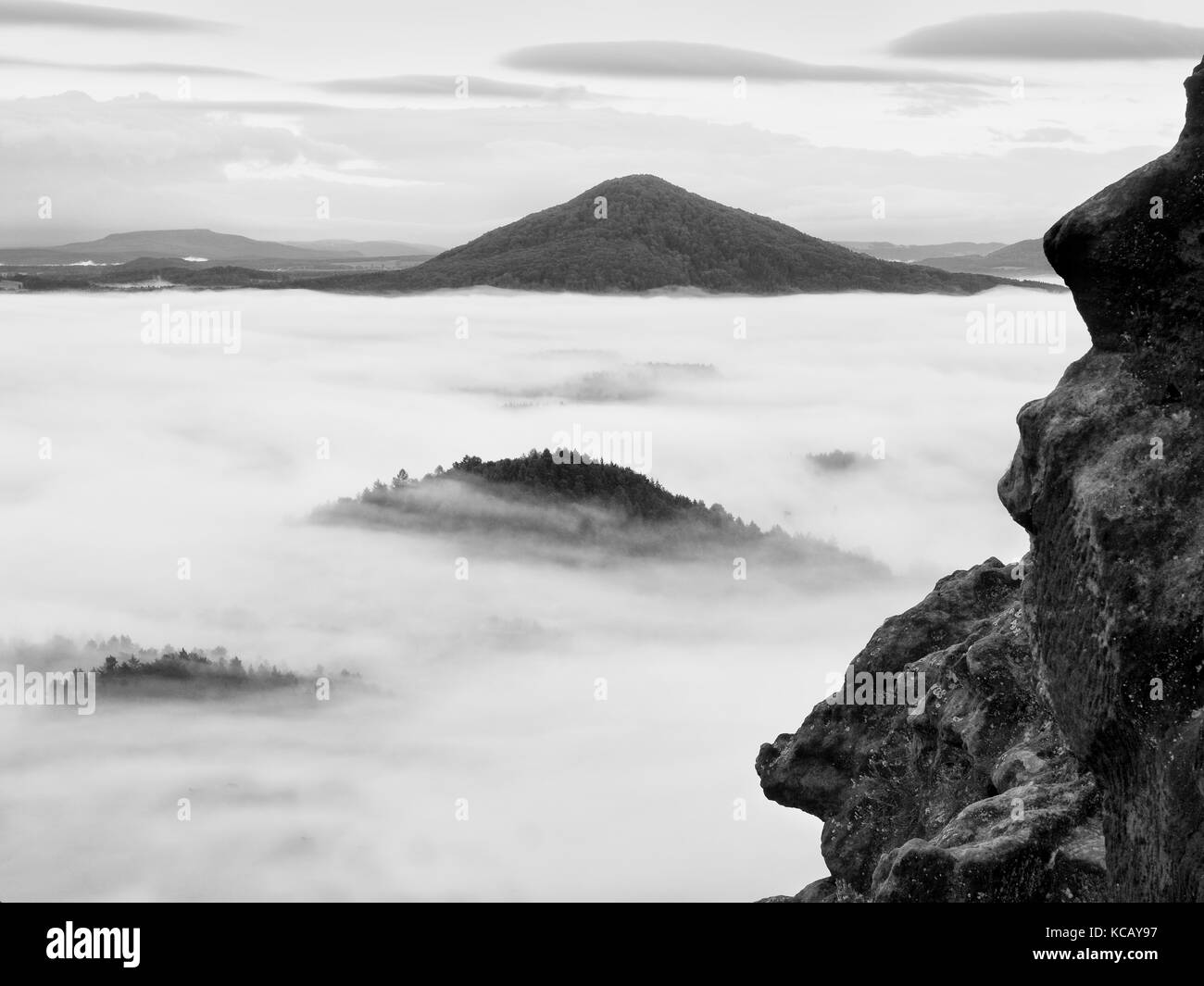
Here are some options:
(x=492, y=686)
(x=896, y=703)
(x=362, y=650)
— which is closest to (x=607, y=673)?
(x=492, y=686)

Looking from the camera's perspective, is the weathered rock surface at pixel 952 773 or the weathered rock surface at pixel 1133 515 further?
the weathered rock surface at pixel 952 773

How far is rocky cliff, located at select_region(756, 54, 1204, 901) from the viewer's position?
10148mm

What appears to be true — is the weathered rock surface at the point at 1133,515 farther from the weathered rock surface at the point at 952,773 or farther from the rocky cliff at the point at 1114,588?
the weathered rock surface at the point at 952,773

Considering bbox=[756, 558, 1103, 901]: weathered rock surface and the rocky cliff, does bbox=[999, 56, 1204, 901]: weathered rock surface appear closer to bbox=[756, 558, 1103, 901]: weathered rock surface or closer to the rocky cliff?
the rocky cliff

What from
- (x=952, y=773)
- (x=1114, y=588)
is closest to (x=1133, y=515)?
(x=1114, y=588)

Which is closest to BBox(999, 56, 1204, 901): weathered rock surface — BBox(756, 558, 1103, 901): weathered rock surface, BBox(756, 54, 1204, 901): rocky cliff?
BBox(756, 54, 1204, 901): rocky cliff

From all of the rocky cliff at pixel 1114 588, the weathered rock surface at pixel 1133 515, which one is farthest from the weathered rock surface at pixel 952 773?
the weathered rock surface at pixel 1133 515

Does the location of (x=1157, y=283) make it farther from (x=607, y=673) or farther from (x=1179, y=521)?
Answer: (x=607, y=673)

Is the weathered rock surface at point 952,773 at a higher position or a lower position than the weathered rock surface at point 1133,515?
lower

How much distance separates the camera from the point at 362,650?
19100 centimetres

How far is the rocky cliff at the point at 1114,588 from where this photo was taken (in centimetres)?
1015

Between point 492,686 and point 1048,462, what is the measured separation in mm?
171769

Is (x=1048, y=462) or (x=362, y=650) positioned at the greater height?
(x=1048, y=462)
